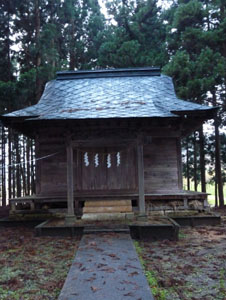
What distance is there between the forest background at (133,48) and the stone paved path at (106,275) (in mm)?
6281

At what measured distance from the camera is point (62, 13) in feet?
52.4

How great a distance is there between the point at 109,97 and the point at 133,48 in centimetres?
747

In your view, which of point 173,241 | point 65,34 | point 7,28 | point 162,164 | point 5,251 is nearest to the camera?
point 5,251

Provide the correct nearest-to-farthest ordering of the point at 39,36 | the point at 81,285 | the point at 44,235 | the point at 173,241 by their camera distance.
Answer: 1. the point at 81,285
2. the point at 173,241
3. the point at 44,235
4. the point at 39,36

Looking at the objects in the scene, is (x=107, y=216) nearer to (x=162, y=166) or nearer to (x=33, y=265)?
(x=162, y=166)

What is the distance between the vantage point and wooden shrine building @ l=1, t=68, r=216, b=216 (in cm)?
796

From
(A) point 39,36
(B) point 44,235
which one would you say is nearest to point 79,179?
(B) point 44,235

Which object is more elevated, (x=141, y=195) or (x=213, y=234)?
(x=141, y=195)

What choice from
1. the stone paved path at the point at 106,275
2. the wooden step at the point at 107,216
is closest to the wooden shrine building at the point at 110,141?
the wooden step at the point at 107,216

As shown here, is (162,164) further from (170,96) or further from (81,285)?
(81,285)

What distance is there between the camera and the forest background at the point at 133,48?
13.1 m

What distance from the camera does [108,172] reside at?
9.12 m

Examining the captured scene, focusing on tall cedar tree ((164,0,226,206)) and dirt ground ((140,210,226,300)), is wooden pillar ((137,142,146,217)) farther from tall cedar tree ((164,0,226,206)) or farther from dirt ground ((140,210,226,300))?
tall cedar tree ((164,0,226,206))

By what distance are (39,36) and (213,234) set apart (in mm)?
12690
